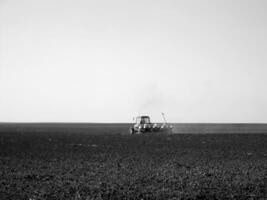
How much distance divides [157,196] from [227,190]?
10.6ft

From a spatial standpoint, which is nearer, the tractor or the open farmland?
the open farmland

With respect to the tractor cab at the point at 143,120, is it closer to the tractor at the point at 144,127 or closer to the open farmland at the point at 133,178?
the tractor at the point at 144,127

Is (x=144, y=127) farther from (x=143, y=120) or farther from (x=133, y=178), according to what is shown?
(x=133, y=178)

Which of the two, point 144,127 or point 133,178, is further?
point 144,127

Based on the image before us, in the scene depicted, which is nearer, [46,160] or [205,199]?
[205,199]

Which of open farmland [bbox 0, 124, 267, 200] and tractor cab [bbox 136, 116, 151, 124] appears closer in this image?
open farmland [bbox 0, 124, 267, 200]

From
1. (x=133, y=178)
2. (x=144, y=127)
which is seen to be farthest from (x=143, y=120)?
(x=133, y=178)

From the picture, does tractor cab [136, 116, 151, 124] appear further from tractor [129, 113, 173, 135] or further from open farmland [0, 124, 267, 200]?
open farmland [0, 124, 267, 200]

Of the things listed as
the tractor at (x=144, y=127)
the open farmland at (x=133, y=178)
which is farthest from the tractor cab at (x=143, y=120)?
the open farmland at (x=133, y=178)

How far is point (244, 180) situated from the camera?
17.1 metres

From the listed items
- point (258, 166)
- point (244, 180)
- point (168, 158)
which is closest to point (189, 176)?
point (244, 180)

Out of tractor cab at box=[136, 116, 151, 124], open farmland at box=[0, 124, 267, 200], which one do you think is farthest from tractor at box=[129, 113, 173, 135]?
open farmland at box=[0, 124, 267, 200]

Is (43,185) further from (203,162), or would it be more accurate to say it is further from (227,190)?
(203,162)

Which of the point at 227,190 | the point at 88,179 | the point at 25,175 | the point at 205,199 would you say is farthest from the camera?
the point at 25,175
